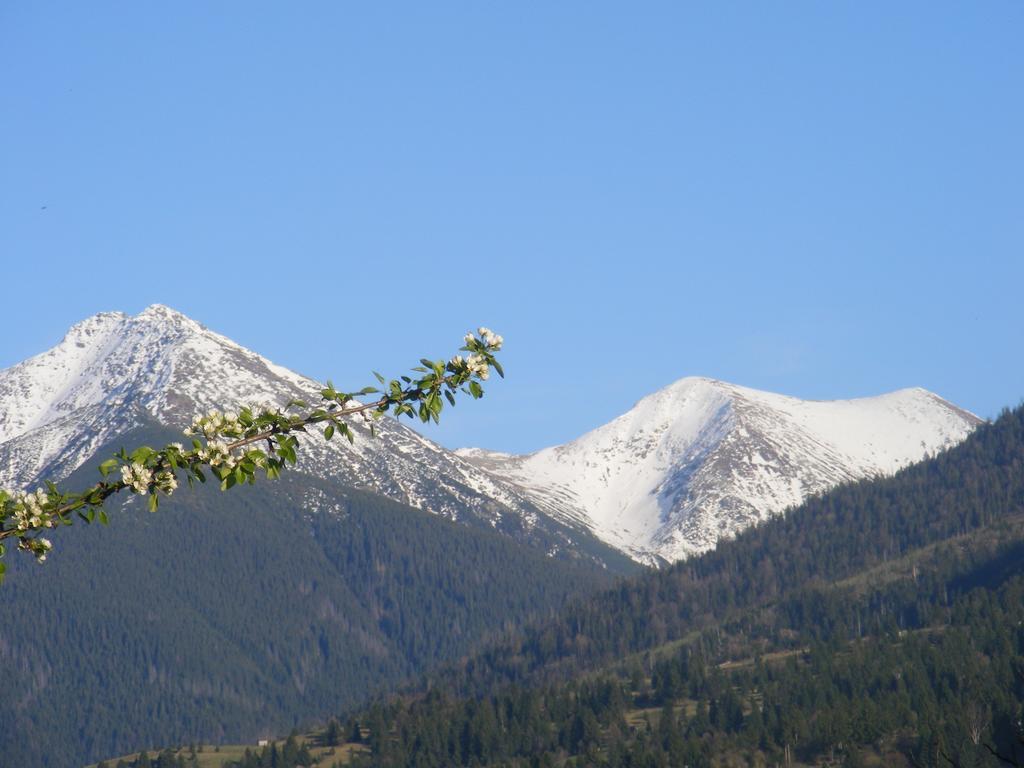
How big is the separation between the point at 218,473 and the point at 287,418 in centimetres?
94

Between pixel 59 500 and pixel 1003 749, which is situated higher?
pixel 59 500

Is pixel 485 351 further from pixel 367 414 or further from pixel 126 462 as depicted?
pixel 126 462

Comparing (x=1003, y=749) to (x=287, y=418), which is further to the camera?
(x=1003, y=749)

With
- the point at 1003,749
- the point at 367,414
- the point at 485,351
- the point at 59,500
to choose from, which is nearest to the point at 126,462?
the point at 59,500

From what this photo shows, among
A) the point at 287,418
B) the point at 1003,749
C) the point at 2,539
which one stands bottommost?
the point at 1003,749

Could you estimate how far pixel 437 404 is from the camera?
590 inches

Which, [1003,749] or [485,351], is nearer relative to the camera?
[485,351]

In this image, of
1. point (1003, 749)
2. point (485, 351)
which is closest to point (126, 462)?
point (485, 351)

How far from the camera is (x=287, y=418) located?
47.0 feet

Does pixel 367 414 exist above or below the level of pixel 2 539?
above

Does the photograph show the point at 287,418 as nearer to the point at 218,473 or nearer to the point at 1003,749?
the point at 218,473

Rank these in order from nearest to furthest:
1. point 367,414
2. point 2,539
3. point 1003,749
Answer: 1. point 2,539
2. point 367,414
3. point 1003,749

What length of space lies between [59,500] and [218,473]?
1.44m

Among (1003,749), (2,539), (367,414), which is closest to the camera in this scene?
(2,539)
